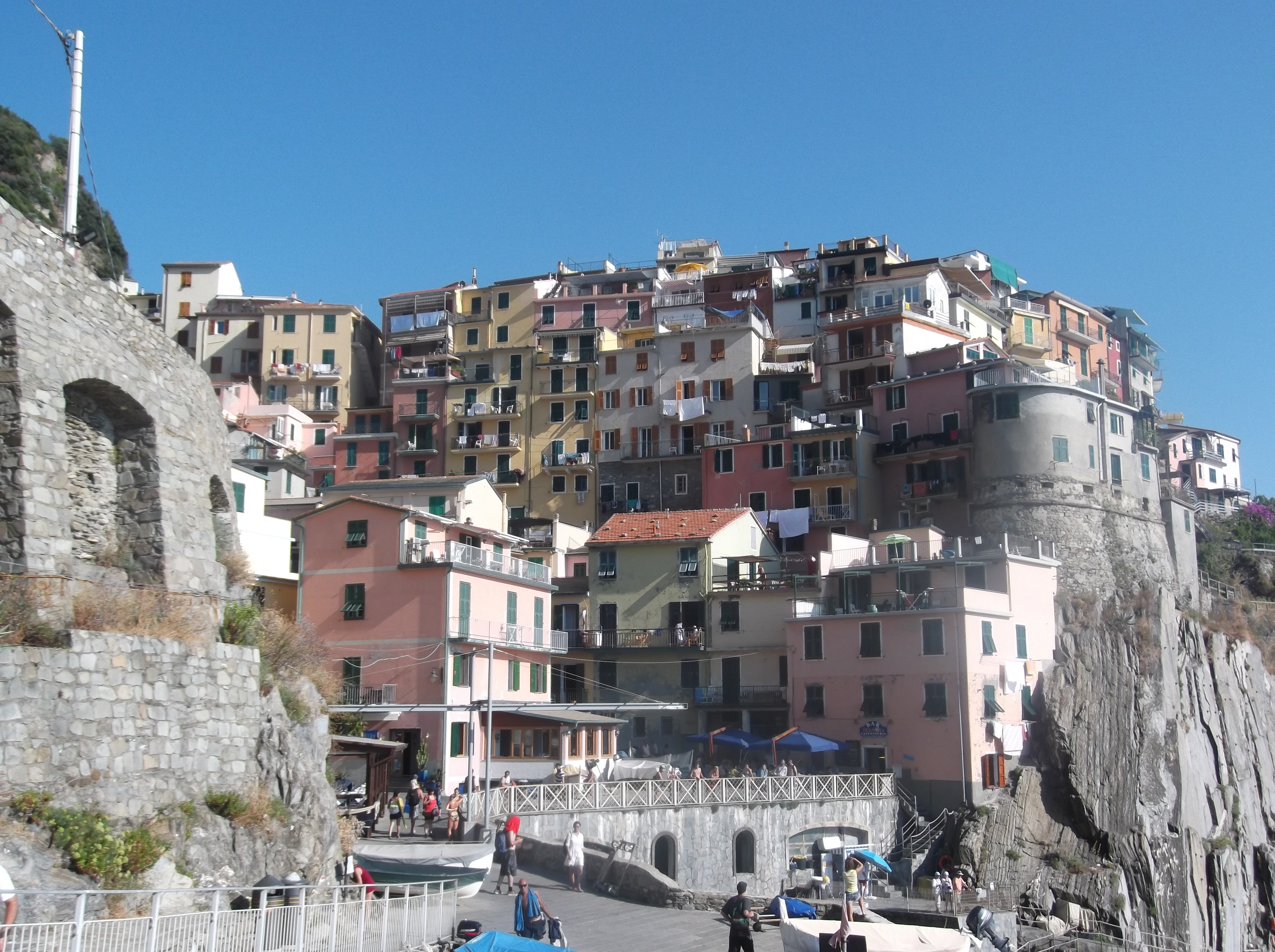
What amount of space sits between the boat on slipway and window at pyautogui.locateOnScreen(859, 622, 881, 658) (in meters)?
23.4

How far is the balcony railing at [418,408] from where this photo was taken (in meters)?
73.2

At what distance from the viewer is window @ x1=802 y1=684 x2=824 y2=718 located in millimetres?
46156

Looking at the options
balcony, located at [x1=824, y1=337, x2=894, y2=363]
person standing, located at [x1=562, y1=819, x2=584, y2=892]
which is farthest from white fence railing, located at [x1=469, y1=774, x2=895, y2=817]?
balcony, located at [x1=824, y1=337, x2=894, y2=363]

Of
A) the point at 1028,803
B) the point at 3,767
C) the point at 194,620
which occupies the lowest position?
the point at 1028,803

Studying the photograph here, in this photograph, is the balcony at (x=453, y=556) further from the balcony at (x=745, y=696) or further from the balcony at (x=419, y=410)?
the balcony at (x=419, y=410)

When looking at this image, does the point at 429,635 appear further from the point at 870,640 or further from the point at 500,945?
the point at 500,945

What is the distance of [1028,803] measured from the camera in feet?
140

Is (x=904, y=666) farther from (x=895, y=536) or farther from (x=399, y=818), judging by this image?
(x=399, y=818)

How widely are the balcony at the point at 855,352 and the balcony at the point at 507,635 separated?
25252mm

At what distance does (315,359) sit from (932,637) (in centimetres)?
4708

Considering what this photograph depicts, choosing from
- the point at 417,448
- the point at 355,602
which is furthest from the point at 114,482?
A: the point at 417,448

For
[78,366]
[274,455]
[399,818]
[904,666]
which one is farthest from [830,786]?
[274,455]

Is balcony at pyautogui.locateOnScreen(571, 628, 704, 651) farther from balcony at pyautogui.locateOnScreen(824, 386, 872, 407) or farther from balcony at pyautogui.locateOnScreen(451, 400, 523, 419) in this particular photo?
balcony at pyautogui.locateOnScreen(451, 400, 523, 419)

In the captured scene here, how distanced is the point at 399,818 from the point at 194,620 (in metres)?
12.7
